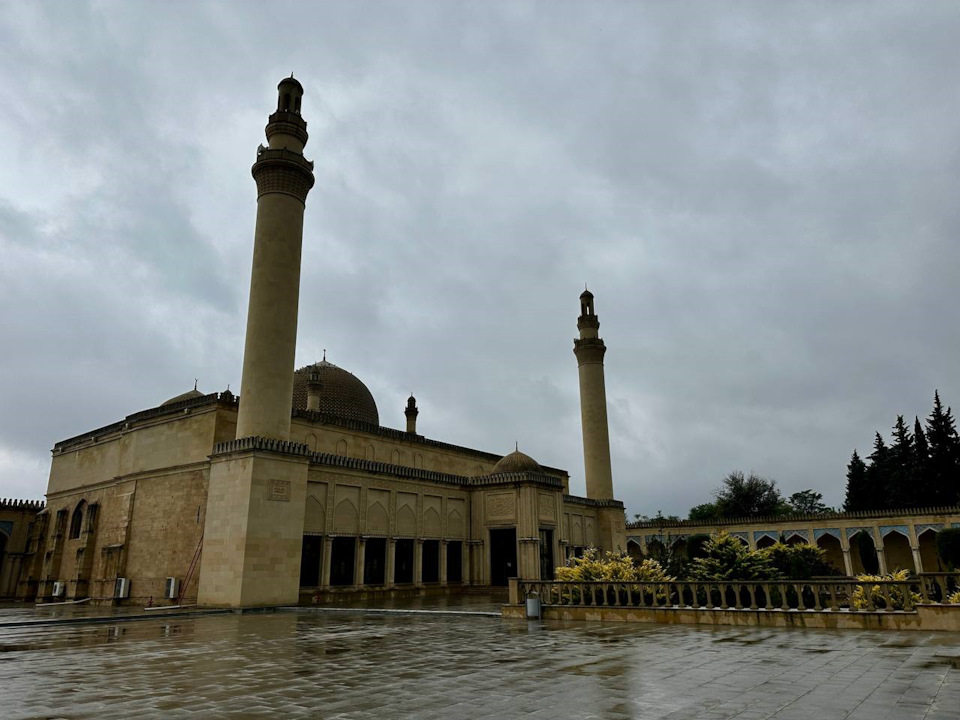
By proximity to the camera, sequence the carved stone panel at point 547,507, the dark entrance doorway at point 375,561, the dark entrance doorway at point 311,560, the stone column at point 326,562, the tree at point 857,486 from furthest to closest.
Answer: the tree at point 857,486
the carved stone panel at point 547,507
the dark entrance doorway at point 375,561
the stone column at point 326,562
the dark entrance doorway at point 311,560

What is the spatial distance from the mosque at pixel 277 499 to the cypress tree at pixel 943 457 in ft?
91.4

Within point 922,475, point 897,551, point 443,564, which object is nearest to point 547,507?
point 443,564

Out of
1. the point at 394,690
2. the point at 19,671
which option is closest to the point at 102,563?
the point at 19,671

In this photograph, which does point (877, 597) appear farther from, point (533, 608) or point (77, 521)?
point (77, 521)

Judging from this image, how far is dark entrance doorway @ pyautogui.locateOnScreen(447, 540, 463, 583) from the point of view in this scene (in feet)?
99.3

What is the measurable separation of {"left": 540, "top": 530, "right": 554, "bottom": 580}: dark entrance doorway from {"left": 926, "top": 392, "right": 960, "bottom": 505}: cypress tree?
31.6 m

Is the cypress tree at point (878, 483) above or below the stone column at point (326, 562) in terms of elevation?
above

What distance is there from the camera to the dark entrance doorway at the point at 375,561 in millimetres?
26484

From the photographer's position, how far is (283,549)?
21750 mm

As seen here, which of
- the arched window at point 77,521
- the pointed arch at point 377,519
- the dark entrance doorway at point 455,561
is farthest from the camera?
the arched window at point 77,521

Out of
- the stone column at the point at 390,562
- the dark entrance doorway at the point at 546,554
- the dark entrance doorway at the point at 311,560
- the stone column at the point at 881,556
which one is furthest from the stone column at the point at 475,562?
the stone column at the point at 881,556

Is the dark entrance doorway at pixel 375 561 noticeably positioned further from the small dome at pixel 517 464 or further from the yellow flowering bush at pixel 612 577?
the yellow flowering bush at pixel 612 577

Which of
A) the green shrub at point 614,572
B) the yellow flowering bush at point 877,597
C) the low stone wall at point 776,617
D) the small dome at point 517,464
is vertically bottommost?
the low stone wall at point 776,617

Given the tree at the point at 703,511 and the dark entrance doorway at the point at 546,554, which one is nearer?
the dark entrance doorway at the point at 546,554
